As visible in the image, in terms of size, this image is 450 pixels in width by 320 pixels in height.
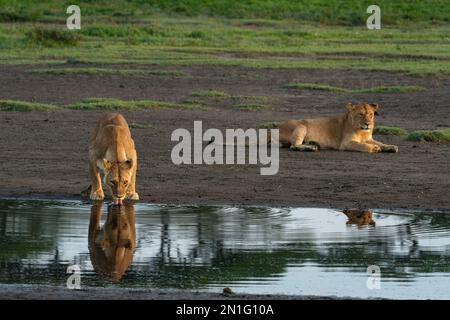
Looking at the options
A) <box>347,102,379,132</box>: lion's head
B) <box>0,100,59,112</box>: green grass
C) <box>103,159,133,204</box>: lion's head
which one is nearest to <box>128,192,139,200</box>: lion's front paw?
<box>103,159,133,204</box>: lion's head

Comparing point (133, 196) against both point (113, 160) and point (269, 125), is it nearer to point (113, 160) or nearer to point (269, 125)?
point (113, 160)

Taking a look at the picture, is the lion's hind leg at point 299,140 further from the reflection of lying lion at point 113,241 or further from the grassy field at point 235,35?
the grassy field at point 235,35

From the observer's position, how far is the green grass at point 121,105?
18578 millimetres

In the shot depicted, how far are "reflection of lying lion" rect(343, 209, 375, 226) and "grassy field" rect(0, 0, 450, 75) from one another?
12.7m

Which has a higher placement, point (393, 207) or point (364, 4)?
point (364, 4)

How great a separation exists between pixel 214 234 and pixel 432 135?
20.3 feet

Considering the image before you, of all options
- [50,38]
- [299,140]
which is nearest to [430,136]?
[299,140]

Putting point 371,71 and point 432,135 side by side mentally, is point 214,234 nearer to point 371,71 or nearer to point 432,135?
point 432,135

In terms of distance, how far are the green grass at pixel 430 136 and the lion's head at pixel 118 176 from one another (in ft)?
18.2

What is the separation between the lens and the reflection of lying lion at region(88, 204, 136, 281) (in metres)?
8.89

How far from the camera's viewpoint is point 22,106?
18.2 m

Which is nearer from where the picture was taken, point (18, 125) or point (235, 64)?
point (18, 125)
